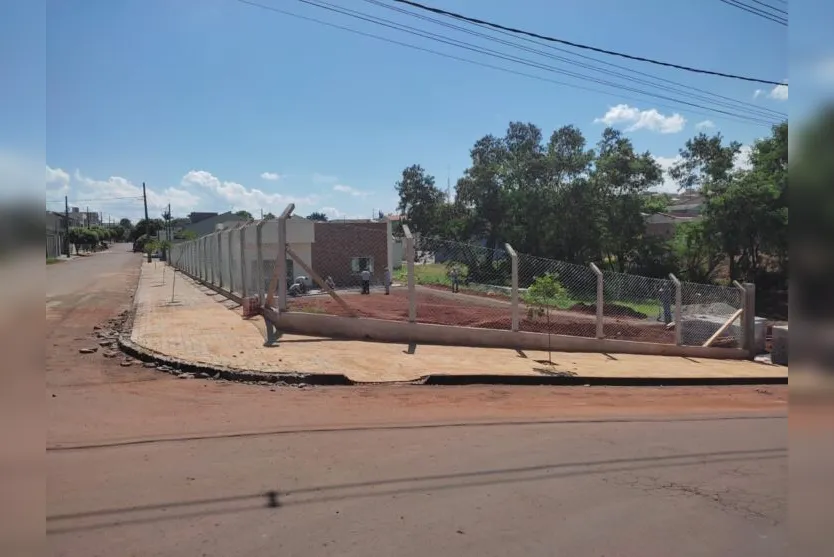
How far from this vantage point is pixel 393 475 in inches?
171

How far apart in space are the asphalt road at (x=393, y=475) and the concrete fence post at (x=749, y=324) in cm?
893

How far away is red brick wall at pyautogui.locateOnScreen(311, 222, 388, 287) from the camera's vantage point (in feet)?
107

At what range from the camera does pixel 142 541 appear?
3.23m

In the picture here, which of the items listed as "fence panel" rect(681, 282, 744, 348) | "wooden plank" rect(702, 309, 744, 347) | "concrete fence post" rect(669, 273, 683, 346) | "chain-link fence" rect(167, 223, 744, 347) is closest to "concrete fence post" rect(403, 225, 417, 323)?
"chain-link fence" rect(167, 223, 744, 347)

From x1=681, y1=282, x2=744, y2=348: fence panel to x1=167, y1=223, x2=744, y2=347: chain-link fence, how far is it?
0.09 feet

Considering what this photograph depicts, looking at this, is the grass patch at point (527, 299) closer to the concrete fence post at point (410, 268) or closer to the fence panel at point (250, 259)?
the concrete fence post at point (410, 268)

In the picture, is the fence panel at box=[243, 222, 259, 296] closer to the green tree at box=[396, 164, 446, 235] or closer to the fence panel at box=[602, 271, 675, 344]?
→ the fence panel at box=[602, 271, 675, 344]

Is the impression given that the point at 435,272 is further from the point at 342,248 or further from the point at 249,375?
the point at 342,248

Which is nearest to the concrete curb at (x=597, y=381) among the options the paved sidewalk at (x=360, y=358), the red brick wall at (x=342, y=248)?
the paved sidewalk at (x=360, y=358)

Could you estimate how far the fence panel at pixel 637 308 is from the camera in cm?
1454

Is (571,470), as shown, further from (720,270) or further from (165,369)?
(720,270)

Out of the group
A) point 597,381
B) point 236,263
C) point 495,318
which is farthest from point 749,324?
point 236,263
